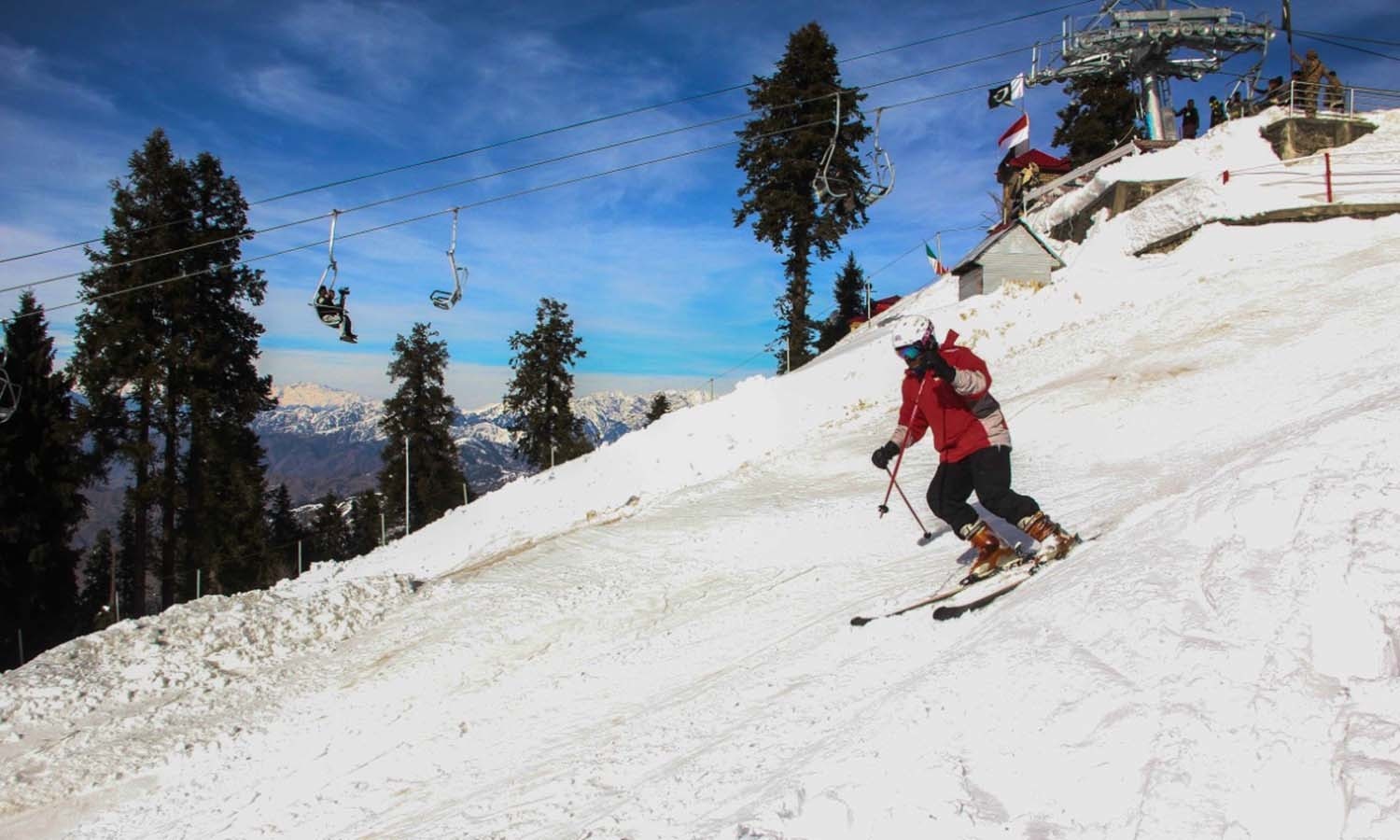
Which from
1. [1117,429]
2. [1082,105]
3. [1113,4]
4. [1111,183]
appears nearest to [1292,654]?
[1117,429]

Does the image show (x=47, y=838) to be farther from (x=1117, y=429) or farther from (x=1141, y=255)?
(x=1141, y=255)

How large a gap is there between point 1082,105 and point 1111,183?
90.4 ft

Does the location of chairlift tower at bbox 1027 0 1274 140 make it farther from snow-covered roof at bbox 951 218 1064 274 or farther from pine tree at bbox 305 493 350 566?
pine tree at bbox 305 493 350 566

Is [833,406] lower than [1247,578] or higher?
higher

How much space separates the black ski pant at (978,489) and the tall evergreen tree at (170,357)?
84.0 feet

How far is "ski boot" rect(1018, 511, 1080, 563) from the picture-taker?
242 inches

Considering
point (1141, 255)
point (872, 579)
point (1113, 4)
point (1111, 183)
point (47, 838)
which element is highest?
point (1113, 4)

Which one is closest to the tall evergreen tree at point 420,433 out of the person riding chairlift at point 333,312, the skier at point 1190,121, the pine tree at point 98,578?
the pine tree at point 98,578

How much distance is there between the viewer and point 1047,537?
20.5 feet

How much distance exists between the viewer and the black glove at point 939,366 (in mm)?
6285

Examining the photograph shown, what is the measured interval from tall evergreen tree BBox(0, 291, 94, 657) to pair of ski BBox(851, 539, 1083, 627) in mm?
30919

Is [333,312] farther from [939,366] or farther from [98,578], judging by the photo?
[98,578]

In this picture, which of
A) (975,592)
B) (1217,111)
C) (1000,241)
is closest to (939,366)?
(975,592)

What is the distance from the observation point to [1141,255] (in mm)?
22000
